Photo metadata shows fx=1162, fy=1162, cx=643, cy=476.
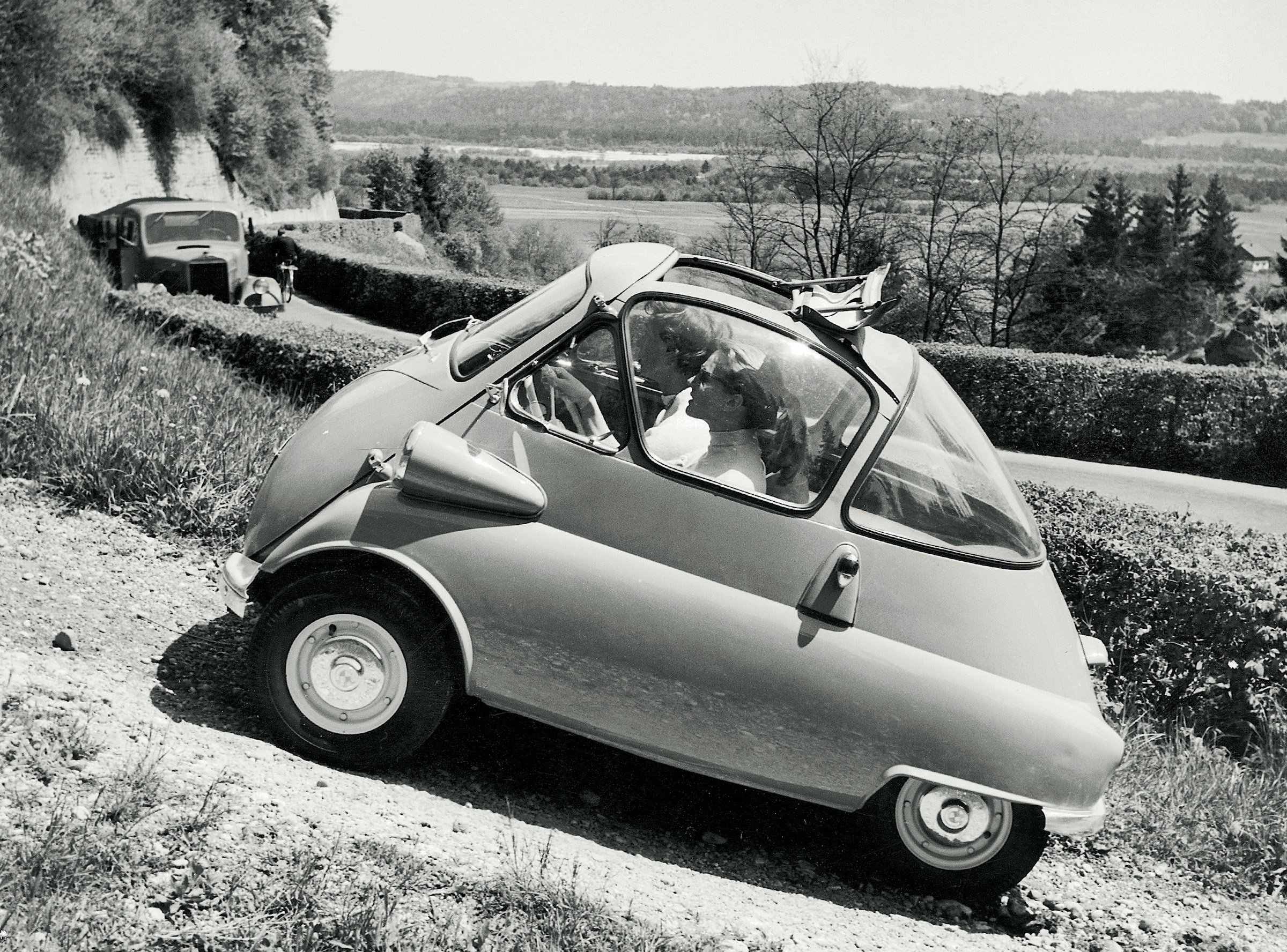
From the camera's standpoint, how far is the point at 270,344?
35.3 feet

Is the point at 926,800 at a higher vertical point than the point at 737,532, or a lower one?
lower

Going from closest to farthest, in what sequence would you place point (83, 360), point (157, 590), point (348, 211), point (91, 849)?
1. point (91, 849)
2. point (157, 590)
3. point (83, 360)
4. point (348, 211)

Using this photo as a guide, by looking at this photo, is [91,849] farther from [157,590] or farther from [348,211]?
[348,211]

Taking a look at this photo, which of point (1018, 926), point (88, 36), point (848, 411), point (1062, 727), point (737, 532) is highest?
point (88, 36)

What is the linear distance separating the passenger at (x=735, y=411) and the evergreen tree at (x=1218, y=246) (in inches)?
3508

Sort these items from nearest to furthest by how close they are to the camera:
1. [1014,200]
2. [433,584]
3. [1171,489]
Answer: [433,584]
[1171,489]
[1014,200]

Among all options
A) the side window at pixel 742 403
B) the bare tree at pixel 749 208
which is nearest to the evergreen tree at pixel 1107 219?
the bare tree at pixel 749 208

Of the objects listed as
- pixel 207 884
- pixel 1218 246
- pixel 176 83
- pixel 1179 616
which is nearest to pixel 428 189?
pixel 176 83

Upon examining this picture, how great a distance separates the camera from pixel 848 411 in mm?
3898

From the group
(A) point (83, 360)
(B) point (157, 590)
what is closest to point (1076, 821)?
(B) point (157, 590)

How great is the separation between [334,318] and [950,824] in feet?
87.7

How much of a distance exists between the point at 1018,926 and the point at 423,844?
6.74 feet

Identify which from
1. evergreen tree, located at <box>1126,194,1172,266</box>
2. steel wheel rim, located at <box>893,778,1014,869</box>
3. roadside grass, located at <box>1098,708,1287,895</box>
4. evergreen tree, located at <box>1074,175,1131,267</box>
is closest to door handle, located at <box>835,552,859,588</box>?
steel wheel rim, located at <box>893,778,1014,869</box>

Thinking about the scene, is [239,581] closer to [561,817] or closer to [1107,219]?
[561,817]
